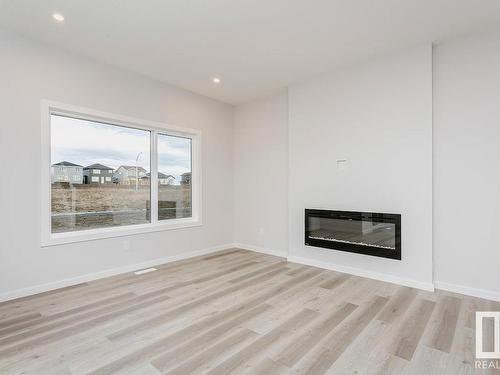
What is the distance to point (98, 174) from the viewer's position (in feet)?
12.5

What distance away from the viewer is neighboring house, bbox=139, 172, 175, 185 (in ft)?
14.1

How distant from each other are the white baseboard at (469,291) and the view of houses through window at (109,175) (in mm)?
3749

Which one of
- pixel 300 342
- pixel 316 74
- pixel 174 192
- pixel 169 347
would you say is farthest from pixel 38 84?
pixel 300 342

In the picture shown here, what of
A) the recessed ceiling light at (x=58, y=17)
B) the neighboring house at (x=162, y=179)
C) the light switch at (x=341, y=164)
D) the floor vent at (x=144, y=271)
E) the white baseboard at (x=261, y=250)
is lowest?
the floor vent at (x=144, y=271)

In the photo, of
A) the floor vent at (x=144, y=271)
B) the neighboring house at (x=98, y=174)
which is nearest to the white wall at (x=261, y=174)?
the floor vent at (x=144, y=271)

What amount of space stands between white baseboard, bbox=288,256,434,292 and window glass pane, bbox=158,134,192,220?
6.73 ft

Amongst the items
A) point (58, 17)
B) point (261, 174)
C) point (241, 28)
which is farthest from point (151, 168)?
point (241, 28)

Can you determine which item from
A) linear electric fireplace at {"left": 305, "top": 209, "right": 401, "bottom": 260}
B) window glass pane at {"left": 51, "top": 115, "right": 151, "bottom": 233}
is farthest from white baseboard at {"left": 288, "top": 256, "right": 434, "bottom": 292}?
window glass pane at {"left": 51, "top": 115, "right": 151, "bottom": 233}

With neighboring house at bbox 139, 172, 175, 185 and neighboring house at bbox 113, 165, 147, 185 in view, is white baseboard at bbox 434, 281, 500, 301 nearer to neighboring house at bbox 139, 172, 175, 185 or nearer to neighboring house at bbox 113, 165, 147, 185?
neighboring house at bbox 139, 172, 175, 185

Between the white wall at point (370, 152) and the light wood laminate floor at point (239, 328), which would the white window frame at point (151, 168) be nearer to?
the light wood laminate floor at point (239, 328)

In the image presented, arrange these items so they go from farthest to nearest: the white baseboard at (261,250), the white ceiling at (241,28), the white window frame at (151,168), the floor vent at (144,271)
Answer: the white baseboard at (261,250) < the floor vent at (144,271) < the white window frame at (151,168) < the white ceiling at (241,28)

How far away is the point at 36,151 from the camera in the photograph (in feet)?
10.2

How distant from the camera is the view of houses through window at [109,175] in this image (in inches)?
136

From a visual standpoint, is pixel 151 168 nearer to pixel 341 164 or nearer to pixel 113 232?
pixel 113 232
